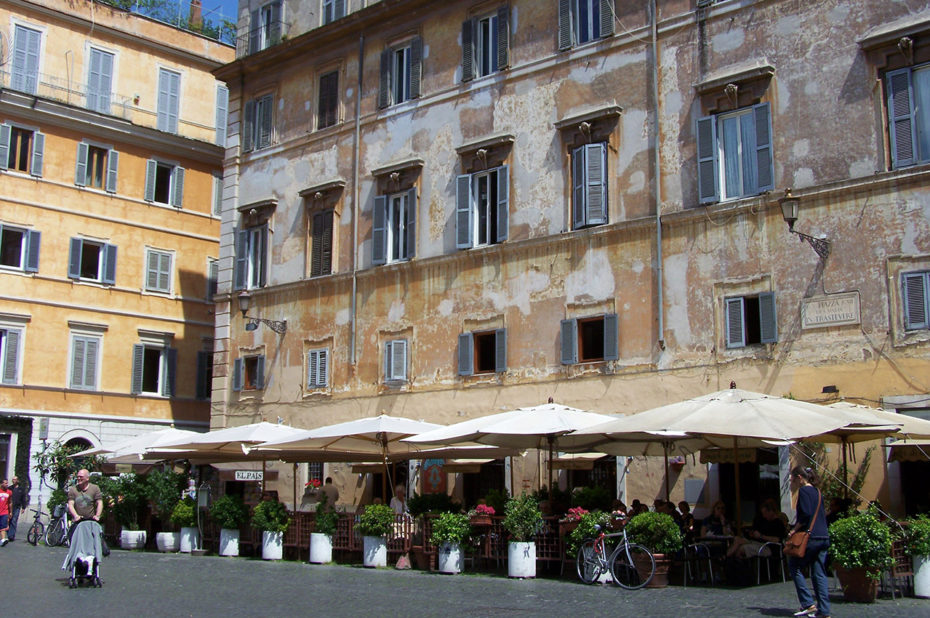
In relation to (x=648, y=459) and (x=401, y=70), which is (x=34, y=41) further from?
(x=648, y=459)

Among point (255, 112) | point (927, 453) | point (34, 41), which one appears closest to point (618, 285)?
point (927, 453)

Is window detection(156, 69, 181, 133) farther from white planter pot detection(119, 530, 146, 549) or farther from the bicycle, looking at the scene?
the bicycle

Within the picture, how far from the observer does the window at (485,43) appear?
923 inches

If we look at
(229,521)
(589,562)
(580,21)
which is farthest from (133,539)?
(580,21)

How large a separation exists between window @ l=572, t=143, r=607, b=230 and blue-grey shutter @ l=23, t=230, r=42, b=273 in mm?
18808

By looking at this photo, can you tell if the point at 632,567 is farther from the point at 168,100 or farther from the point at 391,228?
the point at 168,100

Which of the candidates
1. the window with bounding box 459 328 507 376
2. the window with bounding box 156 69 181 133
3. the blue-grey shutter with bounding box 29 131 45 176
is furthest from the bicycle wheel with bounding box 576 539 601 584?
the window with bounding box 156 69 181 133

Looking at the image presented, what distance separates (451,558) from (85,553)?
5557mm

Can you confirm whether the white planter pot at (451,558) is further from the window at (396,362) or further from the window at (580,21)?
the window at (580,21)

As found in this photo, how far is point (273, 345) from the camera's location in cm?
2742

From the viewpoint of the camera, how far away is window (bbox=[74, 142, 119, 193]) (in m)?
33.7

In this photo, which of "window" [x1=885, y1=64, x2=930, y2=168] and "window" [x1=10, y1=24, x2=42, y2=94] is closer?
"window" [x1=885, y1=64, x2=930, y2=168]

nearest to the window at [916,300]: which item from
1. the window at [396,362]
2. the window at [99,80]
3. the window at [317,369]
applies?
the window at [396,362]

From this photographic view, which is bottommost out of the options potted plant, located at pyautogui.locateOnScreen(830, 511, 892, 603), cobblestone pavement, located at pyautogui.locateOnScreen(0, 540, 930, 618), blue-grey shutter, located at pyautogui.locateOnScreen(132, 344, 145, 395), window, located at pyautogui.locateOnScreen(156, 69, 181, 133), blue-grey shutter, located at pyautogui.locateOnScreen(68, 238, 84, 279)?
cobblestone pavement, located at pyautogui.locateOnScreen(0, 540, 930, 618)
